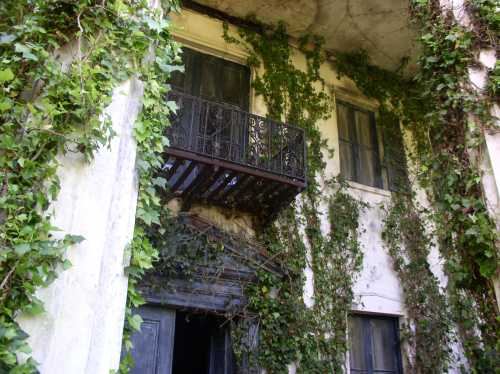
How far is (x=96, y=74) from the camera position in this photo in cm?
305

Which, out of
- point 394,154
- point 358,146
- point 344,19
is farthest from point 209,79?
point 394,154

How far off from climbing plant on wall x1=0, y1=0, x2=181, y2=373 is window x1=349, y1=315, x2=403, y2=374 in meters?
4.89

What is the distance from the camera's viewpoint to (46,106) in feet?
8.91

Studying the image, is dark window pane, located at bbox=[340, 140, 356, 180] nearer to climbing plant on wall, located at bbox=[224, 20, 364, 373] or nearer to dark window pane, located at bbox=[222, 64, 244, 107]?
climbing plant on wall, located at bbox=[224, 20, 364, 373]

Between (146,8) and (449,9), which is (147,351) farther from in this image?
(449,9)

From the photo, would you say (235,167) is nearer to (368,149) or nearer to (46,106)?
(46,106)

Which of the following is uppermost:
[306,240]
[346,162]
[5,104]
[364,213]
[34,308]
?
[346,162]

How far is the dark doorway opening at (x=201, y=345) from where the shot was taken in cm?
617

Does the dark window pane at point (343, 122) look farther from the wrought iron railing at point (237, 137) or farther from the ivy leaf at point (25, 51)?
the ivy leaf at point (25, 51)

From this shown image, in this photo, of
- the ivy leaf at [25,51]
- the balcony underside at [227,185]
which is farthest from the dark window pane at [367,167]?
the ivy leaf at [25,51]

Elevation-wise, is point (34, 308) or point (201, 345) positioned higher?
point (201, 345)

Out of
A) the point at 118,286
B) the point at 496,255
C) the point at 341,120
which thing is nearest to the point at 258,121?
the point at 341,120

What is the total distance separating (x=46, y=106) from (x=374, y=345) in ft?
20.2

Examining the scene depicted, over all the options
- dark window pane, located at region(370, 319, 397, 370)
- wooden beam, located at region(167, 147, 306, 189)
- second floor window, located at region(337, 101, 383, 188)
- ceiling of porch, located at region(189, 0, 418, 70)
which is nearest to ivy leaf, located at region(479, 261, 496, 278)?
wooden beam, located at region(167, 147, 306, 189)
